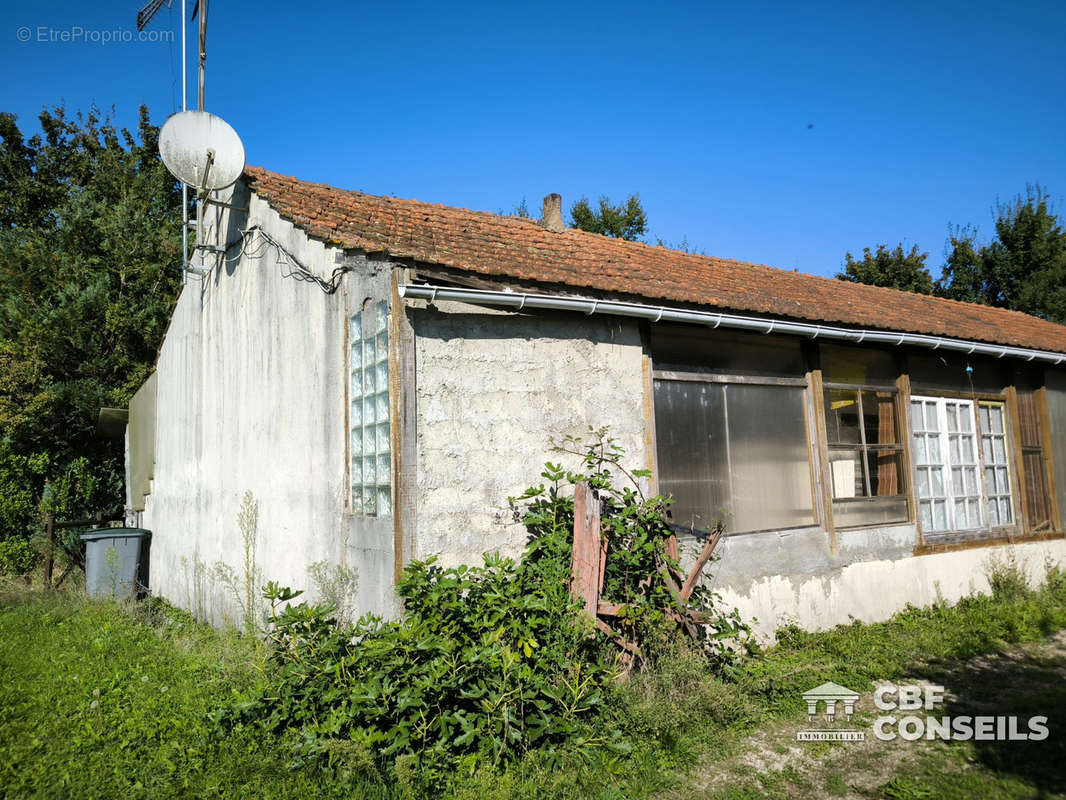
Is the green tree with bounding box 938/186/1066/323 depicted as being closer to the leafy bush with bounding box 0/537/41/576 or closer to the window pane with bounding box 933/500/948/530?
the window pane with bounding box 933/500/948/530

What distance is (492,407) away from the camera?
5.70 m

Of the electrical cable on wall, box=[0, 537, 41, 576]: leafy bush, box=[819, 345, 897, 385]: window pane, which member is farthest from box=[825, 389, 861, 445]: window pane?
box=[0, 537, 41, 576]: leafy bush

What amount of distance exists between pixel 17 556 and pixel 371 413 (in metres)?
11.0

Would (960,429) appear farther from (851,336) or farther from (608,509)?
(608,509)

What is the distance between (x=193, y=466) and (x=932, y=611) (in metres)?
9.73

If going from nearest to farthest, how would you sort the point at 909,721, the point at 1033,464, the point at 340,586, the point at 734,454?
the point at 909,721
the point at 340,586
the point at 734,454
the point at 1033,464

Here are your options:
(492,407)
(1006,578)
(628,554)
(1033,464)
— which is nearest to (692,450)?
(628,554)

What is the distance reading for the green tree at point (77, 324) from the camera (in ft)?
44.6

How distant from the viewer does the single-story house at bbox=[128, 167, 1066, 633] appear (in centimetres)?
548

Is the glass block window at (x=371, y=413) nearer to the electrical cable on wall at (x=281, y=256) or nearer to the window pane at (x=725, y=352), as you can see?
the electrical cable on wall at (x=281, y=256)

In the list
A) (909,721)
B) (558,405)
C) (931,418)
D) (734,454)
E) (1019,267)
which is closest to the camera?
(909,721)

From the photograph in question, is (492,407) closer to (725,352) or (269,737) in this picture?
(269,737)

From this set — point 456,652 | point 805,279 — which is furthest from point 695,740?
point 805,279

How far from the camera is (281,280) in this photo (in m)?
7.24
